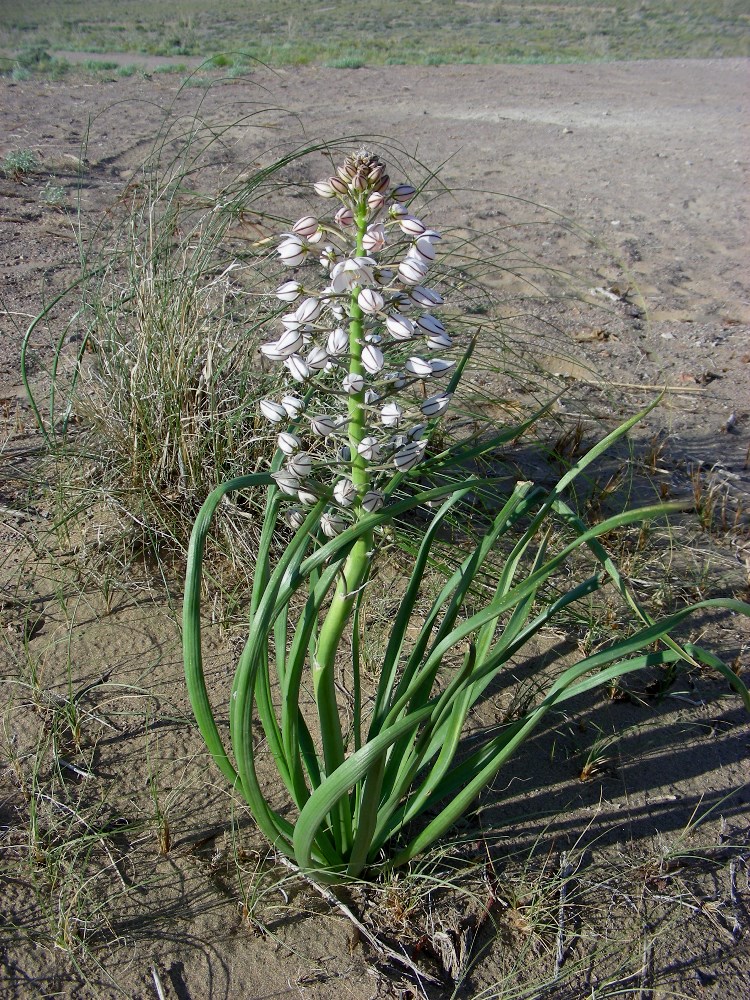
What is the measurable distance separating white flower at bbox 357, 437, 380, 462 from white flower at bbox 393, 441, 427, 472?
41 millimetres

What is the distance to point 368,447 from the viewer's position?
1.34 metres

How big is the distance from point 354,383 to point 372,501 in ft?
0.68

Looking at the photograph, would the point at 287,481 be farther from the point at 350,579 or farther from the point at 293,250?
the point at 293,250

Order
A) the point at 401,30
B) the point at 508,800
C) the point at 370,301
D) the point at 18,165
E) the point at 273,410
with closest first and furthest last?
the point at 370,301 < the point at 273,410 < the point at 508,800 < the point at 18,165 < the point at 401,30

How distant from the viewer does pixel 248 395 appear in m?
2.73

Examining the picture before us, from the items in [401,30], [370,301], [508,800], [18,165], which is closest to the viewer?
[370,301]

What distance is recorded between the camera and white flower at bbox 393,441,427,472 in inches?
54.2

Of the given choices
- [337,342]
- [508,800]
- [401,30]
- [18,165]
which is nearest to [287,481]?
[337,342]

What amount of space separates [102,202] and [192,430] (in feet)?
11.2

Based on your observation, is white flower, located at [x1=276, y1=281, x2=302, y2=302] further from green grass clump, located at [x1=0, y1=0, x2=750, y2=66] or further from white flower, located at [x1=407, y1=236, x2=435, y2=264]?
green grass clump, located at [x1=0, y1=0, x2=750, y2=66]

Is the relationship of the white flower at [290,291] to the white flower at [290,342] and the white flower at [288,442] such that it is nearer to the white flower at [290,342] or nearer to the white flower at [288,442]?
the white flower at [290,342]

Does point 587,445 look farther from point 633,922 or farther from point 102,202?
point 102,202

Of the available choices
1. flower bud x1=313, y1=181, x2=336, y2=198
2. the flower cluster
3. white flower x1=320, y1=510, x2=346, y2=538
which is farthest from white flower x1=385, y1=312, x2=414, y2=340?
white flower x1=320, y1=510, x2=346, y2=538

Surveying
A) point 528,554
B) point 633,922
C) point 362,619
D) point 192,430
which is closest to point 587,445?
point 528,554
